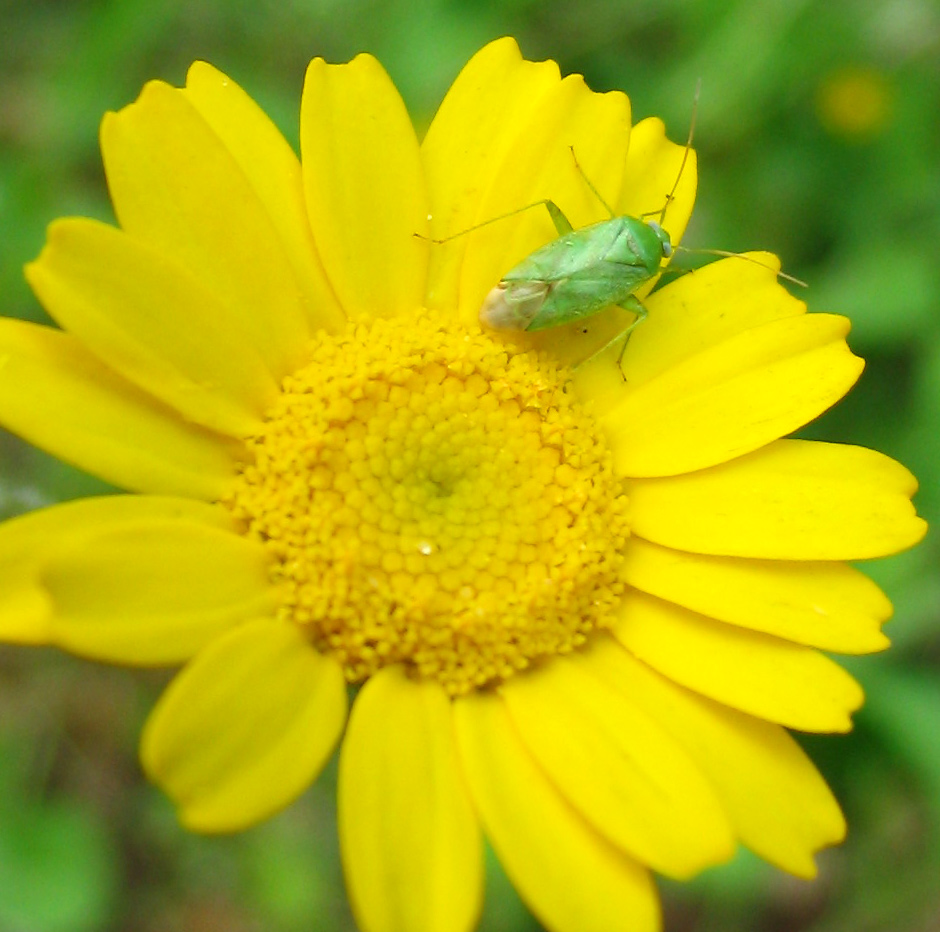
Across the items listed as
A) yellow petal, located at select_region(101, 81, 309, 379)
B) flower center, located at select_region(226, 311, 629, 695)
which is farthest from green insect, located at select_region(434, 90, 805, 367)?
yellow petal, located at select_region(101, 81, 309, 379)

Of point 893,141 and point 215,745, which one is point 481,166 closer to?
point 215,745

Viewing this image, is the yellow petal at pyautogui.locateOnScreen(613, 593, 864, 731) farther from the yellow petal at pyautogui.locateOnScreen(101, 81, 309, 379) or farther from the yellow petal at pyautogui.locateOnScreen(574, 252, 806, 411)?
the yellow petal at pyautogui.locateOnScreen(101, 81, 309, 379)

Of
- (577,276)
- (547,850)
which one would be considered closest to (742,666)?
(547,850)

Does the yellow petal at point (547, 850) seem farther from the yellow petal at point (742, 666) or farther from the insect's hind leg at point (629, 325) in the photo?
the insect's hind leg at point (629, 325)

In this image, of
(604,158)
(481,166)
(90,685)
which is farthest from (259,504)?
(90,685)

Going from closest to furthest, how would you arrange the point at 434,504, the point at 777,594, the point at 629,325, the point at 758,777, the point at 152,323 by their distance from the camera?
the point at 152,323
the point at 758,777
the point at 777,594
the point at 434,504
the point at 629,325

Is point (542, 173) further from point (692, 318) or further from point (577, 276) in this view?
point (692, 318)
